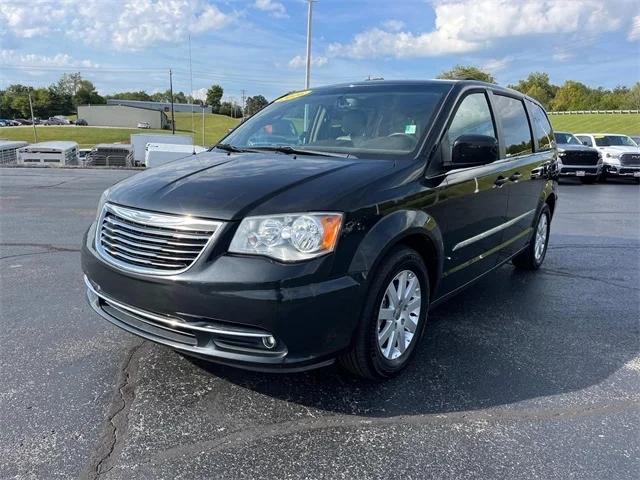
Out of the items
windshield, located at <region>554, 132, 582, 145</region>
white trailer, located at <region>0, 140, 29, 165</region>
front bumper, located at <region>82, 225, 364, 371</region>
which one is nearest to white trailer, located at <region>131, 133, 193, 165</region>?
white trailer, located at <region>0, 140, 29, 165</region>

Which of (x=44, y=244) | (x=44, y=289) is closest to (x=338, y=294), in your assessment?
(x=44, y=289)

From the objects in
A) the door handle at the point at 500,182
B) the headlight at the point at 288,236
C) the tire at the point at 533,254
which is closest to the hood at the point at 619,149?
the tire at the point at 533,254

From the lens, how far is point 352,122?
3918 millimetres

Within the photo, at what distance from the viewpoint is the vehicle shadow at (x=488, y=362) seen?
9.98 ft

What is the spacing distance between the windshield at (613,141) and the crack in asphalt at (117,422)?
20.5 meters

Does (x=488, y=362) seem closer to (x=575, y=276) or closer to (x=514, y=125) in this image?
Answer: (x=514, y=125)

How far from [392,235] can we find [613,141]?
66.6 feet

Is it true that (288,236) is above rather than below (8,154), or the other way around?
above

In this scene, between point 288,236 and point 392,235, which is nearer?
point 288,236

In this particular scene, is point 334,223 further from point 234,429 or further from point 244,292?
point 234,429

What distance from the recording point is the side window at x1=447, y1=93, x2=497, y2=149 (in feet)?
12.1

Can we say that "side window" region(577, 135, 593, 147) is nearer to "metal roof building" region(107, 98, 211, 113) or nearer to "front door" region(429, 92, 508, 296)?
"front door" region(429, 92, 508, 296)

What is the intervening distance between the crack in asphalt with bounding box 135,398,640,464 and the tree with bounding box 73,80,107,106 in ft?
499

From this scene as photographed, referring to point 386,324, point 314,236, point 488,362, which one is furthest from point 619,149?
point 314,236
